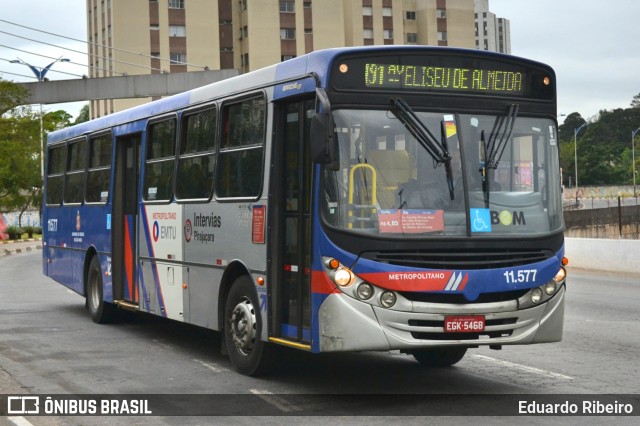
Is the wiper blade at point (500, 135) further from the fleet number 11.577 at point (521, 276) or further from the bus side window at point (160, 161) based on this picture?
the bus side window at point (160, 161)

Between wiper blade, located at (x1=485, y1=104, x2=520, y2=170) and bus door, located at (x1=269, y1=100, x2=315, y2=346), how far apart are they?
5.25 feet

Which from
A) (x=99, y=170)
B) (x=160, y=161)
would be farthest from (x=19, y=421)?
(x=99, y=170)

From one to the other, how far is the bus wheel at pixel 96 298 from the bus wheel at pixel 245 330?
5422mm

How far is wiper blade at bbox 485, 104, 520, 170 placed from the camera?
9633 mm

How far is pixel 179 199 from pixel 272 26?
88557 millimetres

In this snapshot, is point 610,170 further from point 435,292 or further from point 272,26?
point 435,292

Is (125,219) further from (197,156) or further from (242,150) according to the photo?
(242,150)

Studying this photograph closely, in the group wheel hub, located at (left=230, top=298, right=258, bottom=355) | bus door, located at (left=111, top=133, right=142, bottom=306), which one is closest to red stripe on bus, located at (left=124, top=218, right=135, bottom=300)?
bus door, located at (left=111, top=133, right=142, bottom=306)

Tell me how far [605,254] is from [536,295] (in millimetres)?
21197

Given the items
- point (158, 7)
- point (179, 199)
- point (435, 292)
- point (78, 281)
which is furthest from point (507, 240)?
point (158, 7)

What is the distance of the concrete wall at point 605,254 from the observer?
94.4 feet

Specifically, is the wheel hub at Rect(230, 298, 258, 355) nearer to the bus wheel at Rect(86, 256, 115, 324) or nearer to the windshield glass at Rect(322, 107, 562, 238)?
the windshield glass at Rect(322, 107, 562, 238)

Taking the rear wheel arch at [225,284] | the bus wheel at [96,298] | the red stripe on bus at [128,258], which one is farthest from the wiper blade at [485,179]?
the bus wheel at [96,298]

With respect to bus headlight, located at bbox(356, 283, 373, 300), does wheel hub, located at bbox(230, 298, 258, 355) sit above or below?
below
